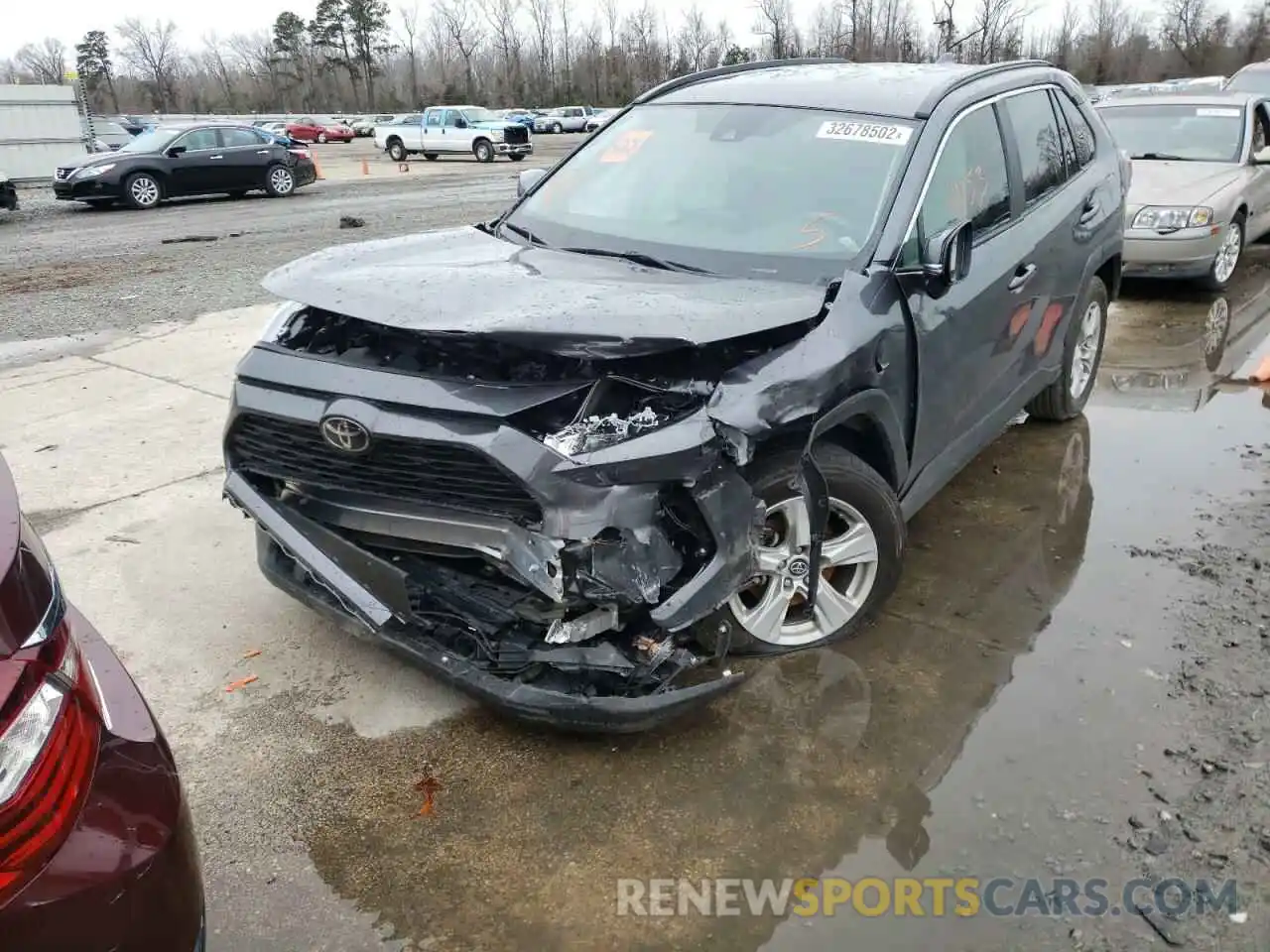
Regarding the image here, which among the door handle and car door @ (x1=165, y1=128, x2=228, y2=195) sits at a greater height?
car door @ (x1=165, y1=128, x2=228, y2=195)

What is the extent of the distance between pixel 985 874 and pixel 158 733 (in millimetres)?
2049

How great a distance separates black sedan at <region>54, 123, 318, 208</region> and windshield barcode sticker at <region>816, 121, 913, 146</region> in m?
17.5

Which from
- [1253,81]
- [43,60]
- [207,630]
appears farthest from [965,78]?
[43,60]

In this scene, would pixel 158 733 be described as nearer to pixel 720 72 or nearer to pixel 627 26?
pixel 720 72

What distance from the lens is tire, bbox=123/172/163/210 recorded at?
58.7 feet

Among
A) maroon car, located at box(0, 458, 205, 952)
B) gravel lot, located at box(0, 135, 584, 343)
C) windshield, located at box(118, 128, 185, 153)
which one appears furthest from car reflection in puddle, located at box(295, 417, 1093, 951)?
windshield, located at box(118, 128, 185, 153)

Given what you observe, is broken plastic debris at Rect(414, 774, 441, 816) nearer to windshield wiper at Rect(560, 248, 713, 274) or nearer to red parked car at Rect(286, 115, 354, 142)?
windshield wiper at Rect(560, 248, 713, 274)

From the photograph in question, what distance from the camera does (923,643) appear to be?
364 centimetres

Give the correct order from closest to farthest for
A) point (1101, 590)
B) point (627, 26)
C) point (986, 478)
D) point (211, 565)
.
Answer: point (1101, 590), point (211, 565), point (986, 478), point (627, 26)

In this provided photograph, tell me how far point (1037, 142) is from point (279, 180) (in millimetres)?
18738

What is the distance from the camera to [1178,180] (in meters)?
8.97

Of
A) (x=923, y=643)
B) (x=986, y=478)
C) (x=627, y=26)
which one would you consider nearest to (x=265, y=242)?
(x=986, y=478)

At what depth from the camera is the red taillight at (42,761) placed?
148cm

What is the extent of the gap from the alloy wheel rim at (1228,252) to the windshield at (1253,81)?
10.8 m
